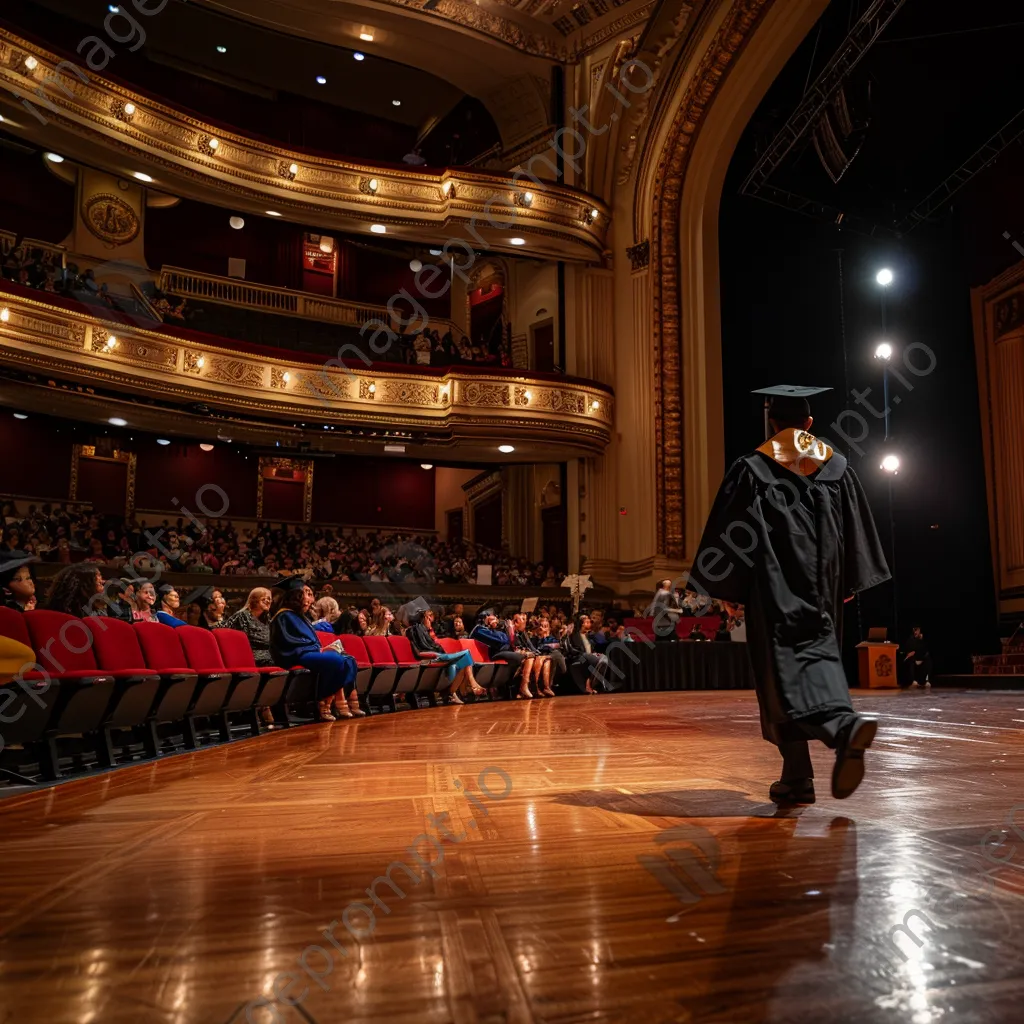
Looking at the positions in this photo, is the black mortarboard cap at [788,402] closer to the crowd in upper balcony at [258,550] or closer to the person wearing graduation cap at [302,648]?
the person wearing graduation cap at [302,648]

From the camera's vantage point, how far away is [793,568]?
2.77 m

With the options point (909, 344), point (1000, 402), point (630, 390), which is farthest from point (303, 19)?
point (1000, 402)

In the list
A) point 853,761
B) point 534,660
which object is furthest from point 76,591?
point 534,660

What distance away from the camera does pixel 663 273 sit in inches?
611

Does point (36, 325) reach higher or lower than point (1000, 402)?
higher

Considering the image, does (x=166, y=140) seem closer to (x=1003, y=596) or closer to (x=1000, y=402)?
(x=1000, y=402)

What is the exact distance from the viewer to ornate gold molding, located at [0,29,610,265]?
1345cm

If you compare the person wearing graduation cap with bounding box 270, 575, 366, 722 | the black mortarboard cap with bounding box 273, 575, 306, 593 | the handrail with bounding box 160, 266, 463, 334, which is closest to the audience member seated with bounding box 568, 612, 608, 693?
the person wearing graduation cap with bounding box 270, 575, 366, 722

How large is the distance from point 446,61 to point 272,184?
4858 mm

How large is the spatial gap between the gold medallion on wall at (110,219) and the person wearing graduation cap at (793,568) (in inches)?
670

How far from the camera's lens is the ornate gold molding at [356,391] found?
13375 millimetres

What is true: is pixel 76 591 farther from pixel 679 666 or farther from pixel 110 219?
pixel 110 219

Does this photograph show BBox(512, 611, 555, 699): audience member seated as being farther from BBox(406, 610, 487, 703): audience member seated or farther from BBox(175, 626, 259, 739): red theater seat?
BBox(175, 626, 259, 739): red theater seat

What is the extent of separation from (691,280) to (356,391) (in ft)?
19.8
